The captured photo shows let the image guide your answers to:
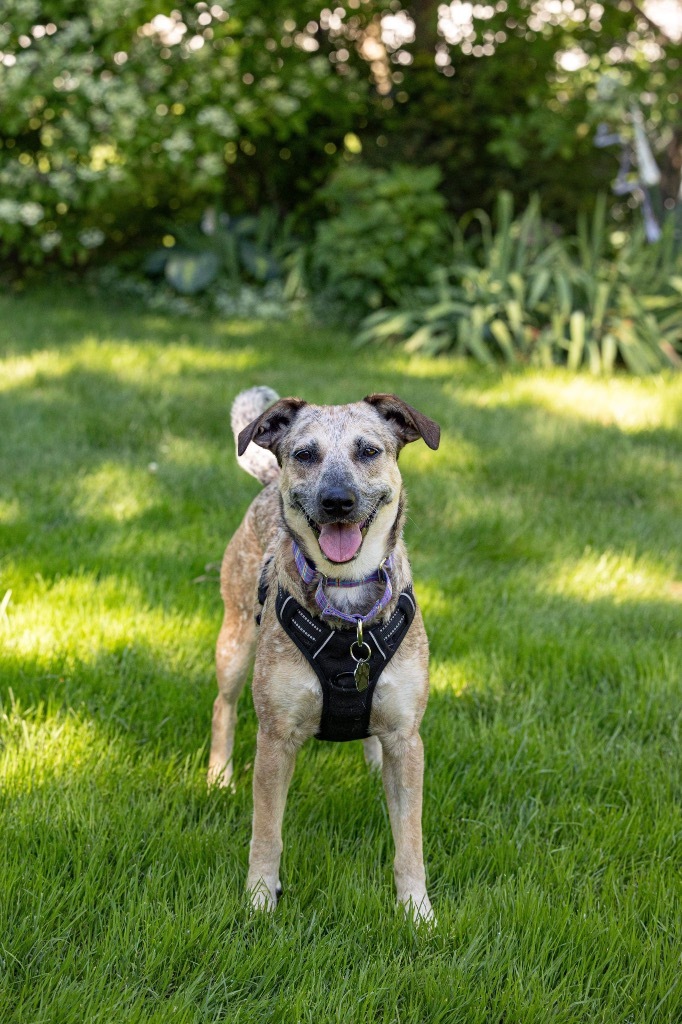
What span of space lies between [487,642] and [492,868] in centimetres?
138

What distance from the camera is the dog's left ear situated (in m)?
2.98

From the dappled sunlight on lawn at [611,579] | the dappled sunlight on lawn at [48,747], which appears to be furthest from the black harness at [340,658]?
the dappled sunlight on lawn at [611,579]

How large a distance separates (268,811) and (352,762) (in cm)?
72

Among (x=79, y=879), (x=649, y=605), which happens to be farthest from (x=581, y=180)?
(x=79, y=879)

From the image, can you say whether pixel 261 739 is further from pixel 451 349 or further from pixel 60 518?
pixel 451 349

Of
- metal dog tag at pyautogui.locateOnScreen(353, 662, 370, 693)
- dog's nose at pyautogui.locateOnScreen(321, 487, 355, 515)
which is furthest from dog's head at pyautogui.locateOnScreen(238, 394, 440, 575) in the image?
metal dog tag at pyautogui.locateOnScreen(353, 662, 370, 693)

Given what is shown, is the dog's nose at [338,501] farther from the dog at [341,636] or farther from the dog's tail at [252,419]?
the dog's tail at [252,419]

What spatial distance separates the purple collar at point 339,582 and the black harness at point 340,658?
0.13ft

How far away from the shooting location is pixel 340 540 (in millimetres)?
2732

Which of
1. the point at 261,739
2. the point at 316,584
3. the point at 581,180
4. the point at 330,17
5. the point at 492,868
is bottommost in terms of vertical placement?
the point at 492,868

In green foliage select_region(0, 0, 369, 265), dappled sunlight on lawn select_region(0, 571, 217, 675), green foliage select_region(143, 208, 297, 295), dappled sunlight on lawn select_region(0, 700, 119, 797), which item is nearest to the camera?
dappled sunlight on lawn select_region(0, 700, 119, 797)

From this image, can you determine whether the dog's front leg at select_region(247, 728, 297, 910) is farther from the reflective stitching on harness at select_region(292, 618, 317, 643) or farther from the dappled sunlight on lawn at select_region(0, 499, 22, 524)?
the dappled sunlight on lawn at select_region(0, 499, 22, 524)

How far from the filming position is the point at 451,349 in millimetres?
9445

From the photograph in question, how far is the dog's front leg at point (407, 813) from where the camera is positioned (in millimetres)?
2826
